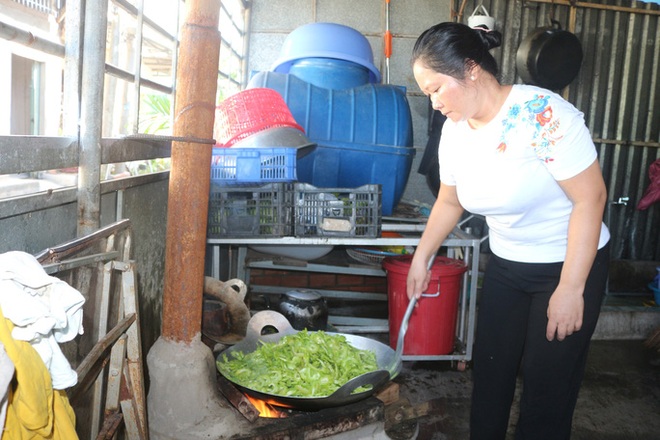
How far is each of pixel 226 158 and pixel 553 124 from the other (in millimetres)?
1843

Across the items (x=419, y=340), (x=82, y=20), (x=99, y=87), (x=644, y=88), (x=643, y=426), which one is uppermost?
(x=644, y=88)

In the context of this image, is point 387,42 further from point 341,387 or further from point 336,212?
point 341,387

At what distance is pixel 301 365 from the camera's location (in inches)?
88.9

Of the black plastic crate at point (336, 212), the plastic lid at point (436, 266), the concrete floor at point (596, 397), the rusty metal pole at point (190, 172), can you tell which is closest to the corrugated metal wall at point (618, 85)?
the concrete floor at point (596, 397)

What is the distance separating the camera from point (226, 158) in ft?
10.3

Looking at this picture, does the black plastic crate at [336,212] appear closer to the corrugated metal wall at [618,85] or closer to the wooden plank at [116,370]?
the wooden plank at [116,370]

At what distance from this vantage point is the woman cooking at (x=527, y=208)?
182cm

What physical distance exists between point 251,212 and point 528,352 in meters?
1.96

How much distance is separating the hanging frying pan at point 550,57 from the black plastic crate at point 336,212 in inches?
132

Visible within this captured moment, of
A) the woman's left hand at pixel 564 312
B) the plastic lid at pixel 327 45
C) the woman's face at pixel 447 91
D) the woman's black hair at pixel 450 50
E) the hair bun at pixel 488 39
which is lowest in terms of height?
the woman's left hand at pixel 564 312

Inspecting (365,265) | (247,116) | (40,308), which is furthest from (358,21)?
(40,308)

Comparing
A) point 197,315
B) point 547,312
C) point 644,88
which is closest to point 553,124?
point 547,312

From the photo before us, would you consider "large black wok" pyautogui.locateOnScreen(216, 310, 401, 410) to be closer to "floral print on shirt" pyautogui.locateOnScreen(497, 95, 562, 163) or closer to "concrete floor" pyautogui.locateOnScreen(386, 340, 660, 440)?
"concrete floor" pyautogui.locateOnScreen(386, 340, 660, 440)

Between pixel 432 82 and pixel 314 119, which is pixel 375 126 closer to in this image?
pixel 314 119
